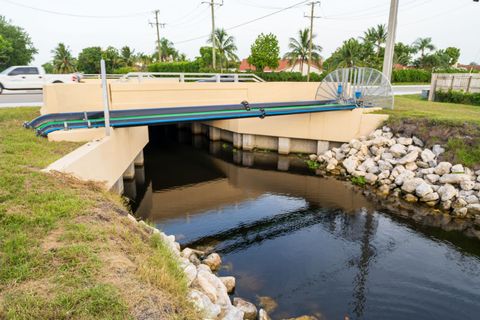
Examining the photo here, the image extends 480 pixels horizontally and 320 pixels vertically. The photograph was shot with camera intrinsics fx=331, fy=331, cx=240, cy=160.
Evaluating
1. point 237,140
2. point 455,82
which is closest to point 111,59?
point 237,140

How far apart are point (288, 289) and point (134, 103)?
39.9ft

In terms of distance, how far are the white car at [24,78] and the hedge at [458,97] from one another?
25297mm

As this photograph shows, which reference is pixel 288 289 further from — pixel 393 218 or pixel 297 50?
pixel 297 50

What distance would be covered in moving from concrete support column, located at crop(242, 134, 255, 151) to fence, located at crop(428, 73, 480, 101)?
1475cm

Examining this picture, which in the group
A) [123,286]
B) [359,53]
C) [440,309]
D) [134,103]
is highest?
[359,53]

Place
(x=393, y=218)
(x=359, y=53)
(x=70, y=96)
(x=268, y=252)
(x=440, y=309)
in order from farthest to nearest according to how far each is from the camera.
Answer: (x=359, y=53) → (x=70, y=96) → (x=393, y=218) → (x=268, y=252) → (x=440, y=309)

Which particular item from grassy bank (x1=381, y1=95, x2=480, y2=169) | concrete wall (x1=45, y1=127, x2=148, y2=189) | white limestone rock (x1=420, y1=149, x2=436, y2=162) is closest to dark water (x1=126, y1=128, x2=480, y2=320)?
concrete wall (x1=45, y1=127, x2=148, y2=189)

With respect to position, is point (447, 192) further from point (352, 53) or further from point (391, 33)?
point (352, 53)

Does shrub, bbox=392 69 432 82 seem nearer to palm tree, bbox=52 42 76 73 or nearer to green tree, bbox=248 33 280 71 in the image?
green tree, bbox=248 33 280 71

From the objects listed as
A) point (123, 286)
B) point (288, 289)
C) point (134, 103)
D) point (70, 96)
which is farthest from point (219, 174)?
point (123, 286)

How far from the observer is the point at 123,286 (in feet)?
13.0

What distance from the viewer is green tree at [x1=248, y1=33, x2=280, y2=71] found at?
35.3 meters

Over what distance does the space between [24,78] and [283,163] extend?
1719 cm

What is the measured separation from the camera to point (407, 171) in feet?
46.0
